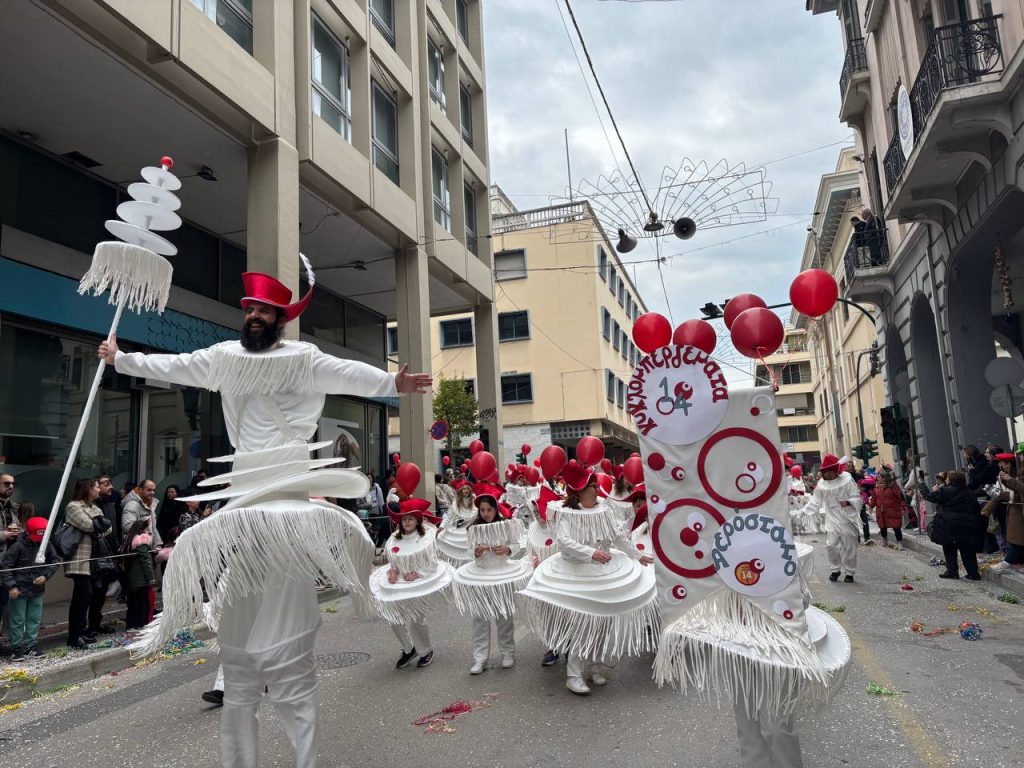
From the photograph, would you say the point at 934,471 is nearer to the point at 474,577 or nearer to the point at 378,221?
the point at 378,221

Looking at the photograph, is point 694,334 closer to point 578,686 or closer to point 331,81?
point 578,686

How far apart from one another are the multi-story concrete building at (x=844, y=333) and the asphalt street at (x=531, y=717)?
811 inches

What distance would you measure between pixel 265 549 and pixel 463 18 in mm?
23022

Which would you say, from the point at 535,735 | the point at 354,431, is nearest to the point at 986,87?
the point at 535,735

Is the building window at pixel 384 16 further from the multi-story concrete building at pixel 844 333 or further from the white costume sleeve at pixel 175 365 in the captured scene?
the white costume sleeve at pixel 175 365

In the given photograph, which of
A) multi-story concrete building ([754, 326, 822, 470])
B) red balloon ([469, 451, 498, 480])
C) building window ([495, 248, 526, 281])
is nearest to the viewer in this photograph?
red balloon ([469, 451, 498, 480])

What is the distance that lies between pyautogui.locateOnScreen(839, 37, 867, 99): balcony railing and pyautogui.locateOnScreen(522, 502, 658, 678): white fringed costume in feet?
63.4

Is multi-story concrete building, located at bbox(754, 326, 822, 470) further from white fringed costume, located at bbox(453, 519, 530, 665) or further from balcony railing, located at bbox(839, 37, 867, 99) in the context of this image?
white fringed costume, located at bbox(453, 519, 530, 665)

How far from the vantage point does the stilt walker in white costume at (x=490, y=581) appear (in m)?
6.27

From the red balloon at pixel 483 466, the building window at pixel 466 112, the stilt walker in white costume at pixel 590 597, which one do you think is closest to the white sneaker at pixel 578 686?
the stilt walker in white costume at pixel 590 597

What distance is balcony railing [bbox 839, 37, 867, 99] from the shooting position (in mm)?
20406

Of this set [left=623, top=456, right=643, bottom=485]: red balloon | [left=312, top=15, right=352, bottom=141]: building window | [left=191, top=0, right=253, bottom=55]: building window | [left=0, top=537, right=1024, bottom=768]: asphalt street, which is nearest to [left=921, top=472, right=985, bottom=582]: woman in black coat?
[left=0, top=537, right=1024, bottom=768]: asphalt street

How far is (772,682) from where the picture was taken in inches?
116

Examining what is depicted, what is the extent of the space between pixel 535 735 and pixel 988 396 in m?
14.5
